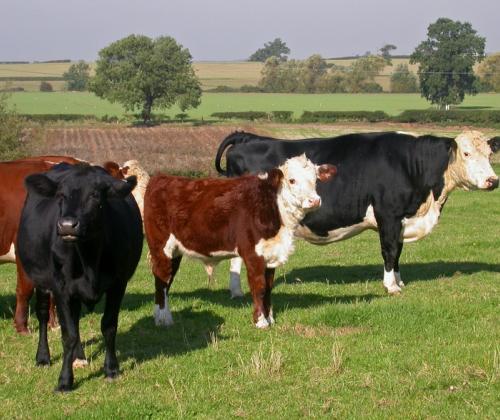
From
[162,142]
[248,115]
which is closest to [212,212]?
[162,142]

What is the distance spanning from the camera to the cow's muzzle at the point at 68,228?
241 inches

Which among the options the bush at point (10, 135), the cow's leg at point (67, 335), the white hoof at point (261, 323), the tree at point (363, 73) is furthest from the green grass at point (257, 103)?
the cow's leg at point (67, 335)

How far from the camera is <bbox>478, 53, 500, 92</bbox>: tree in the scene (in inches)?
5177

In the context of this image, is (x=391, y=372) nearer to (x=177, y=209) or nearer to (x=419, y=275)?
(x=177, y=209)

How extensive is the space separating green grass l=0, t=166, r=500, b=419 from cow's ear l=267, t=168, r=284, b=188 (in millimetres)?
1479

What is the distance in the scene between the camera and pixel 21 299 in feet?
29.3

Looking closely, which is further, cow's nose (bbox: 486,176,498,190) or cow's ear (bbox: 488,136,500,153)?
cow's ear (bbox: 488,136,500,153)

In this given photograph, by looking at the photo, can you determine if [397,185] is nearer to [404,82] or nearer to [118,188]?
[118,188]

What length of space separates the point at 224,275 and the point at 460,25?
11978 cm

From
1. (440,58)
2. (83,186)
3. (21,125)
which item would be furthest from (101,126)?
(83,186)

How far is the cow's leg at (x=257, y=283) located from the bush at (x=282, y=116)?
7612 centimetres

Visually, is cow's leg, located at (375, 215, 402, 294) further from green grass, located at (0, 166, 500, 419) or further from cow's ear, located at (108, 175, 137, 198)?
cow's ear, located at (108, 175, 137, 198)

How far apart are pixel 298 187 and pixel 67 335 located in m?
3.19

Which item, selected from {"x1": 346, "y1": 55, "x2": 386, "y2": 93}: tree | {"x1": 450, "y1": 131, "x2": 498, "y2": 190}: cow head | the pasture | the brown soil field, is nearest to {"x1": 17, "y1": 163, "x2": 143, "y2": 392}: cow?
the pasture
